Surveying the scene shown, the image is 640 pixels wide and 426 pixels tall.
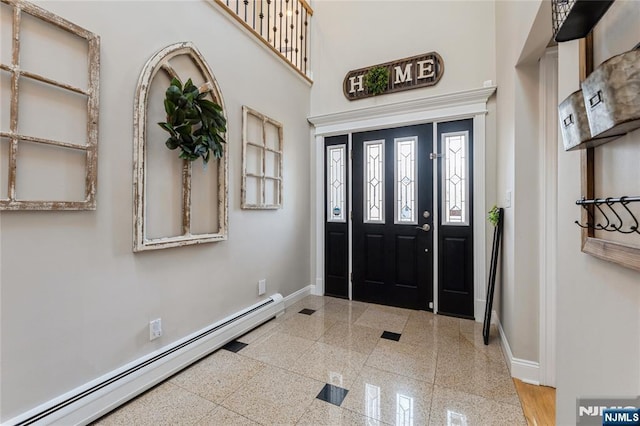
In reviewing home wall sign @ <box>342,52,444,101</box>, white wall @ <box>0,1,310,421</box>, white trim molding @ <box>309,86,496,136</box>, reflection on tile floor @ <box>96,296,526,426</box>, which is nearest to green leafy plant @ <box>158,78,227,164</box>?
white wall @ <box>0,1,310,421</box>

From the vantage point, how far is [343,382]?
1.85m

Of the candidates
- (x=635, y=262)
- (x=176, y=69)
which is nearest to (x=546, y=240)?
(x=635, y=262)

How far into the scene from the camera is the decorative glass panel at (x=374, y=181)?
335 centimetres

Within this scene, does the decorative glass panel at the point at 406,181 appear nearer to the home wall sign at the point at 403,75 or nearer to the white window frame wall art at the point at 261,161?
A: the home wall sign at the point at 403,75

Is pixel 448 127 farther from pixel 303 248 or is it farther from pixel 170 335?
pixel 170 335

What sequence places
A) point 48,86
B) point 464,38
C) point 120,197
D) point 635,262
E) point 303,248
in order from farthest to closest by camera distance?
1. point 303,248
2. point 464,38
3. point 120,197
4. point 48,86
5. point 635,262

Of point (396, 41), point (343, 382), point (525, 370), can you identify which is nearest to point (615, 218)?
point (525, 370)

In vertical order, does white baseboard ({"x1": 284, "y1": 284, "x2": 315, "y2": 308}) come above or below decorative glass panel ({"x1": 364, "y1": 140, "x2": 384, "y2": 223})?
below

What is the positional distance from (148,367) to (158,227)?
888 millimetres

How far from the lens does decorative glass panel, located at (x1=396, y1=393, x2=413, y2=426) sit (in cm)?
152

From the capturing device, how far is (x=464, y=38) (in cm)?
296

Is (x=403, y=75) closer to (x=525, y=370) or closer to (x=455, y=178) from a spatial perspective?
(x=455, y=178)

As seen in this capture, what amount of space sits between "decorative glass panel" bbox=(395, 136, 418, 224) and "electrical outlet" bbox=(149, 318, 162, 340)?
249cm

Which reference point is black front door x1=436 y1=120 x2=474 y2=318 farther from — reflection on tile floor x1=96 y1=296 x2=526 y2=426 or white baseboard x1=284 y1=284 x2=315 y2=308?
white baseboard x1=284 y1=284 x2=315 y2=308
